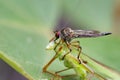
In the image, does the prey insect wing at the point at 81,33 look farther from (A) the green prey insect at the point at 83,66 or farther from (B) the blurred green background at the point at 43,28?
(B) the blurred green background at the point at 43,28

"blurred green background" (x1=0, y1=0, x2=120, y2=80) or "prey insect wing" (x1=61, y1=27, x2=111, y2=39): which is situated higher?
"prey insect wing" (x1=61, y1=27, x2=111, y2=39)

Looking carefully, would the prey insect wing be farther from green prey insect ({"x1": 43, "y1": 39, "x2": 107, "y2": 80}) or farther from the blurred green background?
the blurred green background

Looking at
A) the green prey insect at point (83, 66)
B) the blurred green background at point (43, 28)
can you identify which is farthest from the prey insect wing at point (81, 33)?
the blurred green background at point (43, 28)

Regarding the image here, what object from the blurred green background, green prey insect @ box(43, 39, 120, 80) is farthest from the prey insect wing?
the blurred green background

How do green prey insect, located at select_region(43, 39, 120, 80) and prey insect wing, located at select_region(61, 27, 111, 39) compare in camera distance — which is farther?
green prey insect, located at select_region(43, 39, 120, 80)

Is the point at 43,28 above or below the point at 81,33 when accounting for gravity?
below

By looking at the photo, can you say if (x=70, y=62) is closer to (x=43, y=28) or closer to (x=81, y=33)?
(x=81, y=33)

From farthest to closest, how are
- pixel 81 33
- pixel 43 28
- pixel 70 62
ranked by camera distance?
pixel 43 28 → pixel 70 62 → pixel 81 33

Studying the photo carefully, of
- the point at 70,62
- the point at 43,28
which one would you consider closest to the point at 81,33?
the point at 70,62

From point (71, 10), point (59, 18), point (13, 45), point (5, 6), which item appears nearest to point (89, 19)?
point (71, 10)
